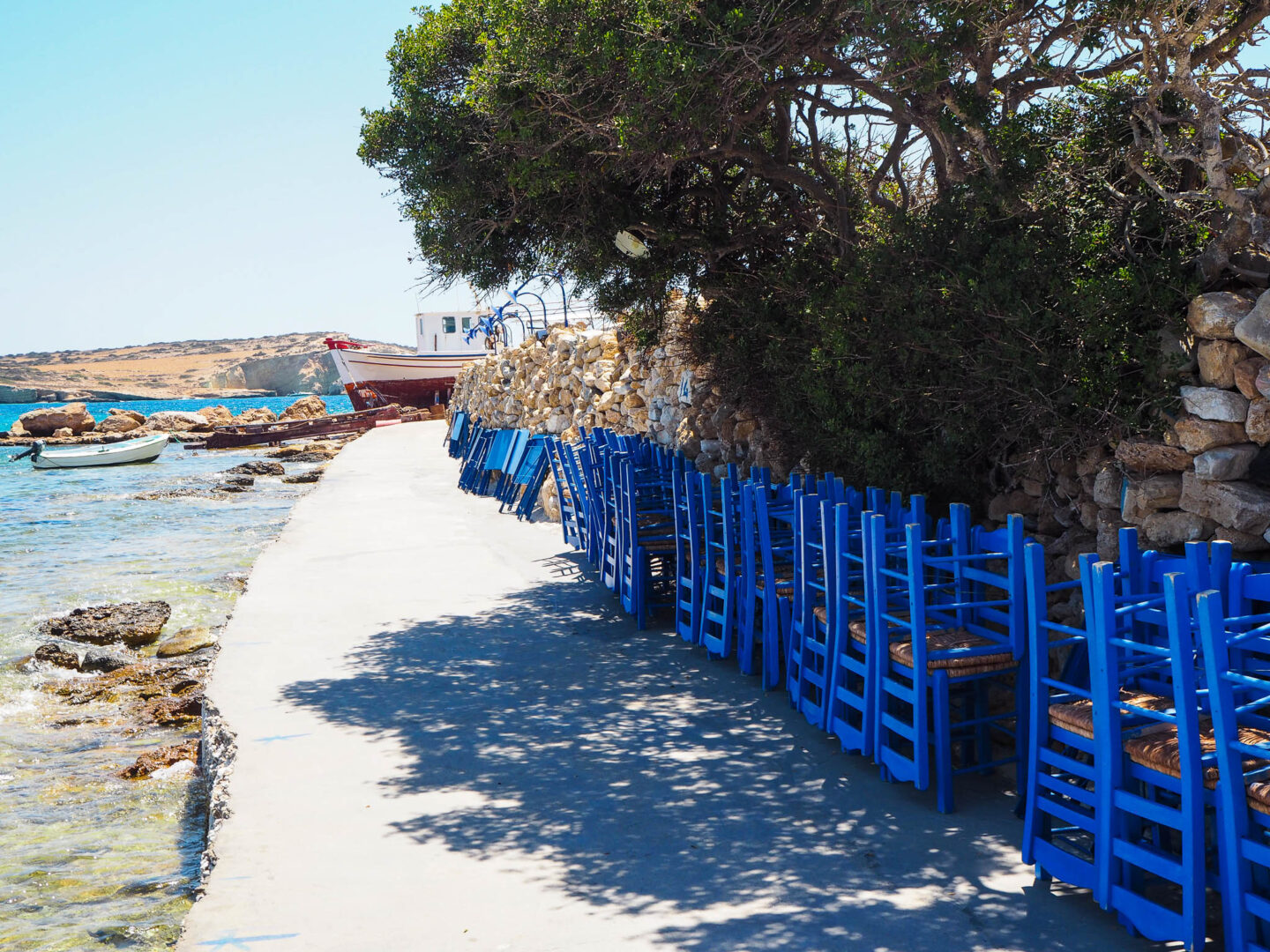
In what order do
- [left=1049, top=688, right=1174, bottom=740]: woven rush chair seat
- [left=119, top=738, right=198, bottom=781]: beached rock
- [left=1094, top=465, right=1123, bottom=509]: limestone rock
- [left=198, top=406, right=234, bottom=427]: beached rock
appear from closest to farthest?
1. [left=1049, top=688, right=1174, bottom=740]: woven rush chair seat
2. [left=1094, top=465, right=1123, bottom=509]: limestone rock
3. [left=119, top=738, right=198, bottom=781]: beached rock
4. [left=198, top=406, right=234, bottom=427]: beached rock

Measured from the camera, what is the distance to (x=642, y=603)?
7.08 m

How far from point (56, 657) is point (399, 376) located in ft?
121

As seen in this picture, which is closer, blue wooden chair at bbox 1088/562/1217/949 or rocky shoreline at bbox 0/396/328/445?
blue wooden chair at bbox 1088/562/1217/949

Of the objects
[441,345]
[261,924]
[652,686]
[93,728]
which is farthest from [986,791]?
[441,345]

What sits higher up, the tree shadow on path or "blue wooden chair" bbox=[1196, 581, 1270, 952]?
"blue wooden chair" bbox=[1196, 581, 1270, 952]

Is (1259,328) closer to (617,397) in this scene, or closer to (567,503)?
(567,503)

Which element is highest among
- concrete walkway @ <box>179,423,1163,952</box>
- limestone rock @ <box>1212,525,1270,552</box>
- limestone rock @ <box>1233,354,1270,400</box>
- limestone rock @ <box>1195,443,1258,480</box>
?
limestone rock @ <box>1233,354,1270,400</box>

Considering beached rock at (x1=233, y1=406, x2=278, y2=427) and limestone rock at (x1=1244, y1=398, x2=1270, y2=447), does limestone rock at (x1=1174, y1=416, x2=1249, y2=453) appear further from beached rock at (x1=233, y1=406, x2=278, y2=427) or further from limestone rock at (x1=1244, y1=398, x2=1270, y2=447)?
beached rock at (x1=233, y1=406, x2=278, y2=427)

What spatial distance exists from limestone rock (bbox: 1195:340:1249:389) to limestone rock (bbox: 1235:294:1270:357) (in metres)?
0.15

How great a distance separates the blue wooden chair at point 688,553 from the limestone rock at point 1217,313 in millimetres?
2928

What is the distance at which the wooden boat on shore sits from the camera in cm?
3862

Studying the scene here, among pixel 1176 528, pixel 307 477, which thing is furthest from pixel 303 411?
pixel 1176 528

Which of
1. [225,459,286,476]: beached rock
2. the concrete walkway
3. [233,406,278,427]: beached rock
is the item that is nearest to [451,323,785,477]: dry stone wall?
the concrete walkway

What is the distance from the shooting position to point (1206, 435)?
4258 mm
